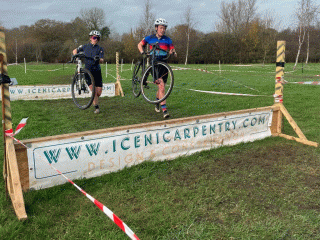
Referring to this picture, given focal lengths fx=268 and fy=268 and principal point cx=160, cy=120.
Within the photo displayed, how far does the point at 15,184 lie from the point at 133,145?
1.65m

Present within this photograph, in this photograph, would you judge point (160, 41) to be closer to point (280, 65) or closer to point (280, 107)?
point (280, 65)

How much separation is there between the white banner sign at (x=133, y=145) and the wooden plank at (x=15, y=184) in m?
0.24

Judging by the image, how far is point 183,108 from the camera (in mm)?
8141

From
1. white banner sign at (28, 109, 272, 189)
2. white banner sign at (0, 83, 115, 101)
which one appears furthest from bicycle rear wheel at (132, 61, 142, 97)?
white banner sign at (0, 83, 115, 101)

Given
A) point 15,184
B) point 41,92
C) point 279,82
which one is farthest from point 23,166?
point 41,92

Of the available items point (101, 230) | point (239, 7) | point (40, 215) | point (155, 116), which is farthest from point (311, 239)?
point (239, 7)

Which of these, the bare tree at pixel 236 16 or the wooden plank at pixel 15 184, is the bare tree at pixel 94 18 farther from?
the wooden plank at pixel 15 184

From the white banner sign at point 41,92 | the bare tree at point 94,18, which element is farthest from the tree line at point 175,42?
the white banner sign at point 41,92

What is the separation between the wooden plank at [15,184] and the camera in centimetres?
262

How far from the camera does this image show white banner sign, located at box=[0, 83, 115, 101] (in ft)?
33.7

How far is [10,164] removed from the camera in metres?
2.86

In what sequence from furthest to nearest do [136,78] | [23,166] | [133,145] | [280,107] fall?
[136,78], [280,107], [133,145], [23,166]

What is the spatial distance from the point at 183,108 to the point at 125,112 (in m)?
1.78

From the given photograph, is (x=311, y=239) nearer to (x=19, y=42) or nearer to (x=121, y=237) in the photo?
(x=121, y=237)
